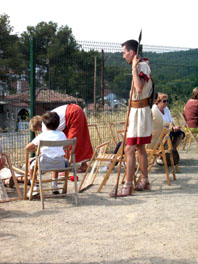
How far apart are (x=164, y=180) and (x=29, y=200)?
2512 millimetres

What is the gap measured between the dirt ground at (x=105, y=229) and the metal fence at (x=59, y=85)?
292cm

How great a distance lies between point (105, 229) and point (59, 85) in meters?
5.39

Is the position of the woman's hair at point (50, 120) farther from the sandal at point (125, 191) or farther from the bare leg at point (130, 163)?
the sandal at point (125, 191)

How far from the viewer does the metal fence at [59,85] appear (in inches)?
375

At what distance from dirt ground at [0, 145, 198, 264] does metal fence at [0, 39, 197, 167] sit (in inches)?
115

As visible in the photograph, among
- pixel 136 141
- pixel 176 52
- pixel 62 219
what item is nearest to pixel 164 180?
pixel 136 141

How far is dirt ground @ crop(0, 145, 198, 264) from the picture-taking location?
439 cm

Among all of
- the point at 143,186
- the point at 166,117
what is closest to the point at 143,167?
the point at 143,186

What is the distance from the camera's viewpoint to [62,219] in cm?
568

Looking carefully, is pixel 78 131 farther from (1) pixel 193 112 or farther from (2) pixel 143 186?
(1) pixel 193 112

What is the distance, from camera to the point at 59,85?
33.3ft

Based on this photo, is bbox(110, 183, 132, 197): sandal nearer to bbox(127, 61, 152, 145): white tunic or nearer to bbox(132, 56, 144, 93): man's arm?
bbox(127, 61, 152, 145): white tunic

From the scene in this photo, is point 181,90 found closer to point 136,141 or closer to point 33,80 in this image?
point 33,80

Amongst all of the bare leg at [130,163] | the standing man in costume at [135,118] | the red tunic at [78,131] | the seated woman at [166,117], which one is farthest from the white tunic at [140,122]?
the seated woman at [166,117]
